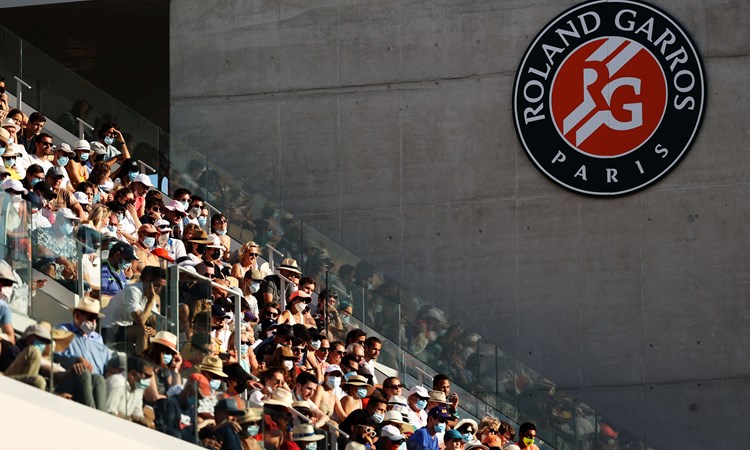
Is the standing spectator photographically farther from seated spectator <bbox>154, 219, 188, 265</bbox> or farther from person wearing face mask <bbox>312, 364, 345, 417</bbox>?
person wearing face mask <bbox>312, 364, 345, 417</bbox>

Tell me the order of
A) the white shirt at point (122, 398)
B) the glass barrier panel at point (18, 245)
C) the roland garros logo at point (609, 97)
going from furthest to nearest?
the roland garros logo at point (609, 97)
the glass barrier panel at point (18, 245)
the white shirt at point (122, 398)

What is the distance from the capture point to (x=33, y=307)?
11430 millimetres

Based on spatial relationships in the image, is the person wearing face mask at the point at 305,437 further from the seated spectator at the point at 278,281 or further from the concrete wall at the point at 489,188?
the concrete wall at the point at 489,188

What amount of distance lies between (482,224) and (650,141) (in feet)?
8.18

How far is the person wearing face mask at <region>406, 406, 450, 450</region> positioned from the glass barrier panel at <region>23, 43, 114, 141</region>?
7.13 meters

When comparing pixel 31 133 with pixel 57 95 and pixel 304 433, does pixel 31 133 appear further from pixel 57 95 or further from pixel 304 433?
pixel 304 433

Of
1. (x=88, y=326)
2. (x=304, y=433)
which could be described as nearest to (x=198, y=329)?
(x=304, y=433)

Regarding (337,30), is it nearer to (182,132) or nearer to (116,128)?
(182,132)

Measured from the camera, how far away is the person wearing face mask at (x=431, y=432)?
14.8 meters

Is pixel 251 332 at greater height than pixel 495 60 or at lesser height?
lesser

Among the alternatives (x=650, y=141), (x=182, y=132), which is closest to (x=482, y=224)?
(x=650, y=141)

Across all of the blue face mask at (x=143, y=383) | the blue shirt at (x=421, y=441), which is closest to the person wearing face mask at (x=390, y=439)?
the blue shirt at (x=421, y=441)

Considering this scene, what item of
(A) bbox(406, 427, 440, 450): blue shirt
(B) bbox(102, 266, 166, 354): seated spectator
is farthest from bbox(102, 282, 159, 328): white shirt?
(A) bbox(406, 427, 440, 450): blue shirt

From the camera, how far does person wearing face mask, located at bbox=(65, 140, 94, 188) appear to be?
1752cm
